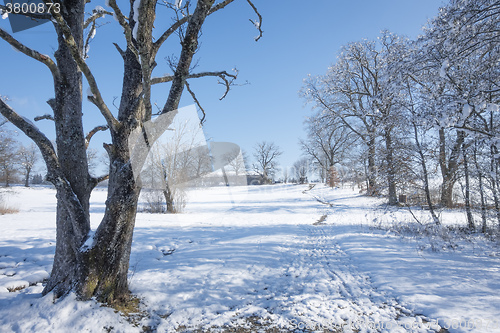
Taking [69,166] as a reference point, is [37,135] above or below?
above

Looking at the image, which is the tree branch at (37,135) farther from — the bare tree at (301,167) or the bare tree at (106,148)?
the bare tree at (301,167)

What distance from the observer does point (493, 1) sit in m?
4.10

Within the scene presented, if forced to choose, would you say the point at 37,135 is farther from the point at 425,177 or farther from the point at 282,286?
the point at 425,177

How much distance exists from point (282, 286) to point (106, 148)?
3.40m

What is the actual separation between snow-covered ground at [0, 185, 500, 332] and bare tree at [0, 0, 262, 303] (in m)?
0.36

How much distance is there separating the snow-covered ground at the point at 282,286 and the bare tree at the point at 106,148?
357 millimetres

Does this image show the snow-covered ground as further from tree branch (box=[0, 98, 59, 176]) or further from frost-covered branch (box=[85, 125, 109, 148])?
frost-covered branch (box=[85, 125, 109, 148])

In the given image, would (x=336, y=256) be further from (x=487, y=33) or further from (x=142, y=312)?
(x=487, y=33)

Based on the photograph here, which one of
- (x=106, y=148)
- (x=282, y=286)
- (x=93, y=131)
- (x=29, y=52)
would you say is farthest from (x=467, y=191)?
(x=29, y=52)

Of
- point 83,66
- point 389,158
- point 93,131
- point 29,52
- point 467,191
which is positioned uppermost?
point 29,52

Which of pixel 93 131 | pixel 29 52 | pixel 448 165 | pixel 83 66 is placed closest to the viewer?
pixel 83 66

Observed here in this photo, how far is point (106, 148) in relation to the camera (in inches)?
109

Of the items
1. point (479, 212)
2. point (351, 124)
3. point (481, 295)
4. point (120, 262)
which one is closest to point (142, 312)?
point (120, 262)

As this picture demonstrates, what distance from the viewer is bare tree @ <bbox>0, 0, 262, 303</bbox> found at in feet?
8.82
